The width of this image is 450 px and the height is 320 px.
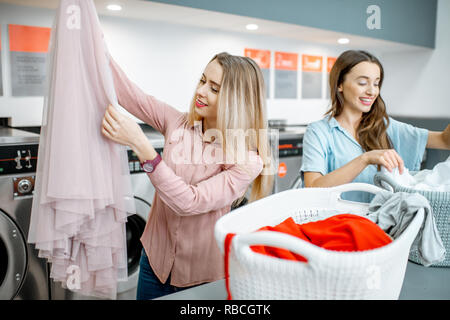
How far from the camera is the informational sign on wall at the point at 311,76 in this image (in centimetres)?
316

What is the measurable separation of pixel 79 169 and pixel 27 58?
139 centimetres

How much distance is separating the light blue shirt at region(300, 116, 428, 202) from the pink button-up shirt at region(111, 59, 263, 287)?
12.7 inches

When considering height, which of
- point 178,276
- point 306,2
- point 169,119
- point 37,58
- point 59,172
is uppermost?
point 306,2

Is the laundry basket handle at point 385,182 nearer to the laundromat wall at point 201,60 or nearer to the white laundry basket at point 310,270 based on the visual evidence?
the white laundry basket at point 310,270

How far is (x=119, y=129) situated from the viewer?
0.93 meters

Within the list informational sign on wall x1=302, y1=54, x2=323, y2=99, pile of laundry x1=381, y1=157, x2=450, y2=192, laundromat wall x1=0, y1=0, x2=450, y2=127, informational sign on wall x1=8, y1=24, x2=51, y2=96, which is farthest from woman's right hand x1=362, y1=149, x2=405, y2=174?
informational sign on wall x1=302, y1=54, x2=323, y2=99

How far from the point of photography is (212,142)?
3.84 feet

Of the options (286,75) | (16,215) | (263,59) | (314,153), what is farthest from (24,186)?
(286,75)

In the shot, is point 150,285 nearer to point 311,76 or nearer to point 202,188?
point 202,188

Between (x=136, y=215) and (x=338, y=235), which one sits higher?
(x=338, y=235)

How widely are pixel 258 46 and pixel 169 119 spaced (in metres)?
1.83

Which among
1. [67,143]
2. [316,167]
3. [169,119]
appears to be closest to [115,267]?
[67,143]

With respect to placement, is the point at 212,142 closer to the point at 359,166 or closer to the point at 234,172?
the point at 234,172

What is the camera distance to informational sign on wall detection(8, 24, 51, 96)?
1958 millimetres
